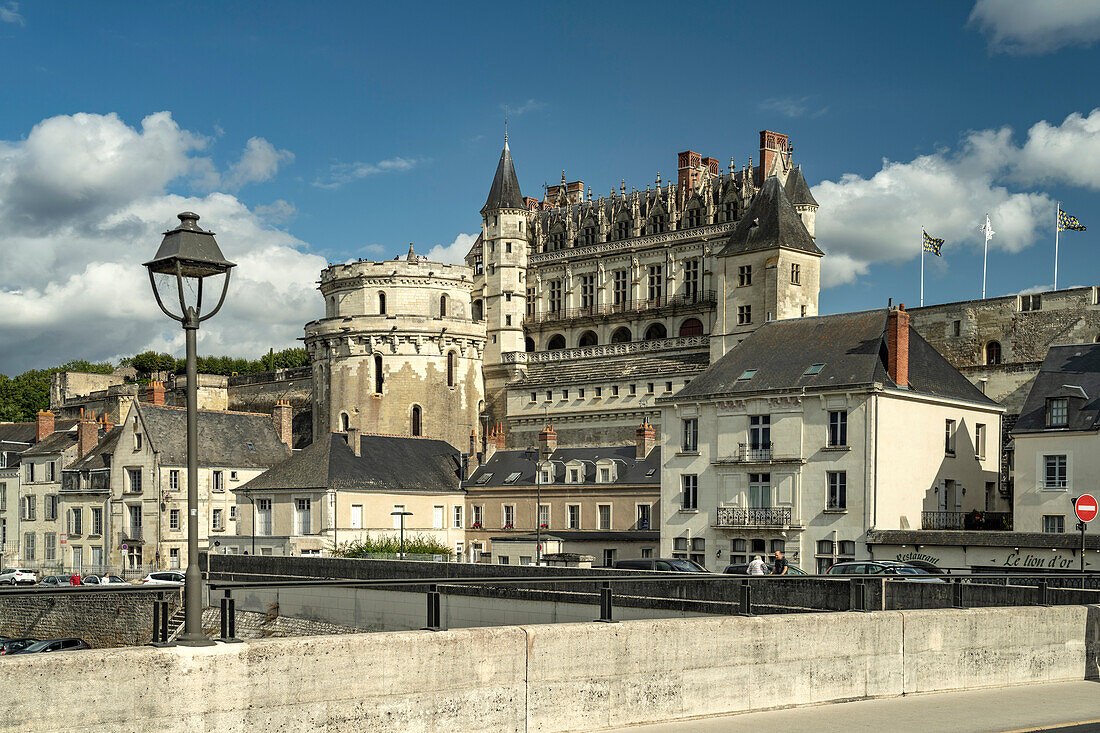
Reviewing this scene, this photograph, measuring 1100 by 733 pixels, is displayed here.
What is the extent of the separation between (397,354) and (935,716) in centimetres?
6622

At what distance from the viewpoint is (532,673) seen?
10.1 meters

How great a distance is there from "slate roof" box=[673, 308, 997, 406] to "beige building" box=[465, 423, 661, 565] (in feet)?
21.4

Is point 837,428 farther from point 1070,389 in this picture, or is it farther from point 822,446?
point 1070,389

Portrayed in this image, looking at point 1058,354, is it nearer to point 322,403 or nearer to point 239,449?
point 239,449

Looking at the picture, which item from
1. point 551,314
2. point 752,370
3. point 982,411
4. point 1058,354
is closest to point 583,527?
point 752,370

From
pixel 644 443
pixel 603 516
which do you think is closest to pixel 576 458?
pixel 644 443

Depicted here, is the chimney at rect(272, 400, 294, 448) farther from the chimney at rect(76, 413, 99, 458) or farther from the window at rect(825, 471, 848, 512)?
the window at rect(825, 471, 848, 512)

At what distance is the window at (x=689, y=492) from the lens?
4306 cm

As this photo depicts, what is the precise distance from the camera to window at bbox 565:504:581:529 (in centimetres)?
5078

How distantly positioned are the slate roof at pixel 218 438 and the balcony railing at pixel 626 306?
28065mm

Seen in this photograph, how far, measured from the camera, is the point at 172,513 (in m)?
56.4

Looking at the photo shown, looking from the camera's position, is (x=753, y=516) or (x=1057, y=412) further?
(x=753, y=516)

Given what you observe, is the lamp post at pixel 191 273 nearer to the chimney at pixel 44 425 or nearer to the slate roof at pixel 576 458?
the slate roof at pixel 576 458

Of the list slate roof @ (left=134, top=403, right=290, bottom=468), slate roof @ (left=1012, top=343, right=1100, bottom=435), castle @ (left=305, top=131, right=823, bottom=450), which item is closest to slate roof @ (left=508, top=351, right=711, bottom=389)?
castle @ (left=305, top=131, right=823, bottom=450)
